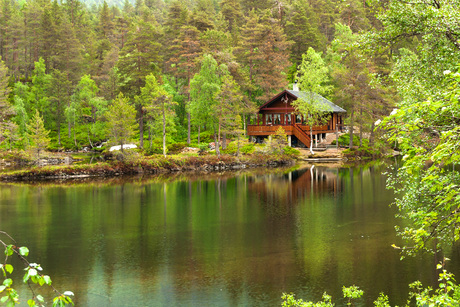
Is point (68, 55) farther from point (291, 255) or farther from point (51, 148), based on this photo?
point (291, 255)

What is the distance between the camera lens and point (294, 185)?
4106cm

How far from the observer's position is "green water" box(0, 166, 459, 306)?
658 inches

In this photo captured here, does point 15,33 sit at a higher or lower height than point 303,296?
higher

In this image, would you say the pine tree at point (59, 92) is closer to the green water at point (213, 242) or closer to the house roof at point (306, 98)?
the house roof at point (306, 98)

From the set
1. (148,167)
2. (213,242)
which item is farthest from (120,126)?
(213,242)

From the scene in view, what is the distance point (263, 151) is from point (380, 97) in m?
18.5

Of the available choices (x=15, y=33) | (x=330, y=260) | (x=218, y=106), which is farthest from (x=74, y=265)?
(x=15, y=33)

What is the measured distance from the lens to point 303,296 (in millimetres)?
15781

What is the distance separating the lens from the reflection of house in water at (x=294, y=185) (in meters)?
35.7

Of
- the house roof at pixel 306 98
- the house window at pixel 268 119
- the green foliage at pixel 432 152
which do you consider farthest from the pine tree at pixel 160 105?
the green foliage at pixel 432 152

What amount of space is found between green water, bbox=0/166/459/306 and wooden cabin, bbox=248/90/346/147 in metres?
24.8

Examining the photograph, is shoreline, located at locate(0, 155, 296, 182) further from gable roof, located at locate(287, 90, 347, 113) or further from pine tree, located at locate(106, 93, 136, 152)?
gable roof, located at locate(287, 90, 347, 113)

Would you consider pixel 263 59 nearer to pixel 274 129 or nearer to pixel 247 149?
pixel 274 129

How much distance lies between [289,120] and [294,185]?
28.0 meters
